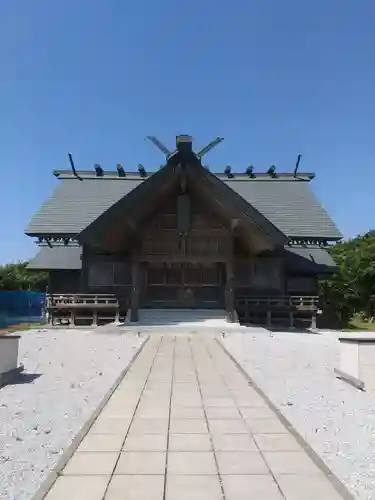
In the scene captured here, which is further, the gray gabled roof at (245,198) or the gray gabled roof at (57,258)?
the gray gabled roof at (245,198)

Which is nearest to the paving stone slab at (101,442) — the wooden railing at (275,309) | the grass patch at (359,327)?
the wooden railing at (275,309)

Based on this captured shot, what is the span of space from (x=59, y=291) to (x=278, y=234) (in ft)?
33.2

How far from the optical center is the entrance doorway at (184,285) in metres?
18.5

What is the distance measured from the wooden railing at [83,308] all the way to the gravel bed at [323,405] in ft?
26.8

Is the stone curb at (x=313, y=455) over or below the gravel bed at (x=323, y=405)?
over

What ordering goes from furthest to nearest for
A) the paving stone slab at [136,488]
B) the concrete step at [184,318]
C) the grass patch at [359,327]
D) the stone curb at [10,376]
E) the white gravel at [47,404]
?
the grass patch at [359,327] < the concrete step at [184,318] < the stone curb at [10,376] < the white gravel at [47,404] < the paving stone slab at [136,488]

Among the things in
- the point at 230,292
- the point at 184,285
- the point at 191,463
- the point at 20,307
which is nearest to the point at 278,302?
the point at 230,292

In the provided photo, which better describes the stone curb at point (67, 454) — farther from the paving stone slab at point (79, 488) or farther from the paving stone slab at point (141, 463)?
the paving stone slab at point (141, 463)

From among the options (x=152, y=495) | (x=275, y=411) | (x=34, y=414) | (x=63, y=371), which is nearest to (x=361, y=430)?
(x=275, y=411)

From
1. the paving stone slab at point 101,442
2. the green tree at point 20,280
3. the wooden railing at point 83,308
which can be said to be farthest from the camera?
the green tree at point 20,280

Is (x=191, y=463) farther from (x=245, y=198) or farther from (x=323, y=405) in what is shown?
(x=245, y=198)

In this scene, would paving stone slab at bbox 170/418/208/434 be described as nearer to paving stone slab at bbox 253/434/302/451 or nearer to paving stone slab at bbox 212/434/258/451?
paving stone slab at bbox 212/434/258/451

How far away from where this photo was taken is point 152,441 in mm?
3816

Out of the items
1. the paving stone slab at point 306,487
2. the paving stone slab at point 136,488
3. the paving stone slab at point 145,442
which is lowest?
the paving stone slab at point 306,487
